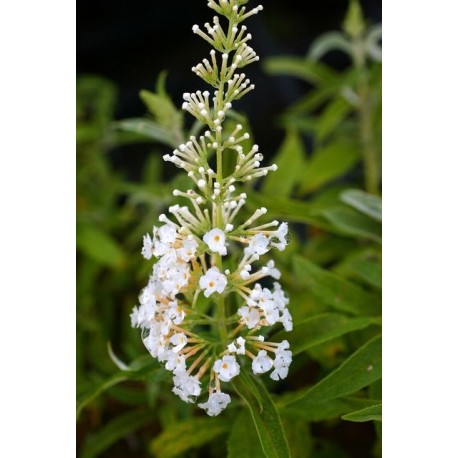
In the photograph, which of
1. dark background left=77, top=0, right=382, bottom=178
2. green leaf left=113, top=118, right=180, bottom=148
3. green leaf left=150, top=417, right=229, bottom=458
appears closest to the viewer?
green leaf left=150, top=417, right=229, bottom=458

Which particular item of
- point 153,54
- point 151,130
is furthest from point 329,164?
point 153,54

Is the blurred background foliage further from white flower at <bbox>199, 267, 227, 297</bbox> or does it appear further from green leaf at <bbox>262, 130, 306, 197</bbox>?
white flower at <bbox>199, 267, 227, 297</bbox>

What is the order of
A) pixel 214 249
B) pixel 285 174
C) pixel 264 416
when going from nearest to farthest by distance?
pixel 214 249 → pixel 264 416 → pixel 285 174

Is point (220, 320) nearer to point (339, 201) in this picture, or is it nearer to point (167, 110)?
point (167, 110)

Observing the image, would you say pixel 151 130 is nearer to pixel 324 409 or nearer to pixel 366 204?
pixel 366 204

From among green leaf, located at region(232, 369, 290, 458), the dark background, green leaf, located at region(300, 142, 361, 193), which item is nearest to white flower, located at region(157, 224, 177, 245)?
green leaf, located at region(232, 369, 290, 458)

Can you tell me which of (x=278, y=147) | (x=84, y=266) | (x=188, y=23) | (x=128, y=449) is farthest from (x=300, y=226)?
(x=188, y=23)

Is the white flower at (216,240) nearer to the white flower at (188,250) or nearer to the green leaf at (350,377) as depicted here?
the white flower at (188,250)
